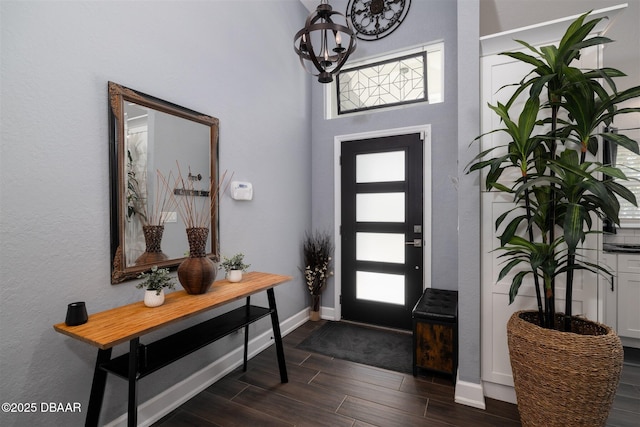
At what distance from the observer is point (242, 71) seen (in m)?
2.67

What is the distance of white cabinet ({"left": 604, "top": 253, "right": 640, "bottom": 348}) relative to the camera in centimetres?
278

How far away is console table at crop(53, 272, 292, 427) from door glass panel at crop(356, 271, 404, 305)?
163cm

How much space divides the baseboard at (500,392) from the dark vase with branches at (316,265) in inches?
74.7

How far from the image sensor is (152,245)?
1.91m

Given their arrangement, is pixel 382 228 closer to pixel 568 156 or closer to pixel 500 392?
pixel 500 392

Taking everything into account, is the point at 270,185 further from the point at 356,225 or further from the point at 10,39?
the point at 10,39

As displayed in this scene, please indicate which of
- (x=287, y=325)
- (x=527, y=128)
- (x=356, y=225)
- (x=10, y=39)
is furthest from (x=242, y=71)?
(x=287, y=325)

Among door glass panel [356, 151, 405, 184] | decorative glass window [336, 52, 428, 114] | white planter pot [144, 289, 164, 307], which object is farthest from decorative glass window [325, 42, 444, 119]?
white planter pot [144, 289, 164, 307]

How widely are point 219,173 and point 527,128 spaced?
2138 millimetres

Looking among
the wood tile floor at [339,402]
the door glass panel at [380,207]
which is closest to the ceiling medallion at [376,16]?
the door glass panel at [380,207]

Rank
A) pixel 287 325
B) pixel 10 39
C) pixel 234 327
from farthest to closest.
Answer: pixel 287 325 → pixel 234 327 → pixel 10 39

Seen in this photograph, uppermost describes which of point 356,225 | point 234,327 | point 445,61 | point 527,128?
point 445,61

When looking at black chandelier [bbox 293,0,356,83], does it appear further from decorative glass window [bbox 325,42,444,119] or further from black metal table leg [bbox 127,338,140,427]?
black metal table leg [bbox 127,338,140,427]

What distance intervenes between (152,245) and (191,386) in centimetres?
109
